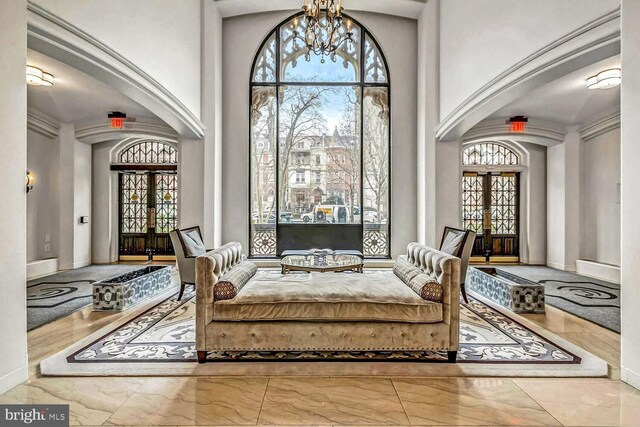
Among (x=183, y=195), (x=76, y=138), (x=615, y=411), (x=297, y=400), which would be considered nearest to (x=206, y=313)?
(x=297, y=400)

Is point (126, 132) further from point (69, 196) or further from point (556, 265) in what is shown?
point (556, 265)

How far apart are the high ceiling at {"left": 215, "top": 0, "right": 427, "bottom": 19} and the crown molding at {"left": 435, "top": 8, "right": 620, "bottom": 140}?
107 inches

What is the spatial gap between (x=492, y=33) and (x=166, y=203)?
23.3ft

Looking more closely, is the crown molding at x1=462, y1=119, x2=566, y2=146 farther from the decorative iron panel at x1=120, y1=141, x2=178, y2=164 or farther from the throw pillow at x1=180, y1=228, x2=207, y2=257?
the decorative iron panel at x1=120, y1=141, x2=178, y2=164

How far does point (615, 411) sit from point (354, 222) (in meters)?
5.25

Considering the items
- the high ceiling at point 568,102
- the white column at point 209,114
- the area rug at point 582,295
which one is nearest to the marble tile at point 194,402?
the area rug at point 582,295

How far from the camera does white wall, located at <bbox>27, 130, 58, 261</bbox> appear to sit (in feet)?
21.8

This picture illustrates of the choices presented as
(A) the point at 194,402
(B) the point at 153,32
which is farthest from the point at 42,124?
(A) the point at 194,402

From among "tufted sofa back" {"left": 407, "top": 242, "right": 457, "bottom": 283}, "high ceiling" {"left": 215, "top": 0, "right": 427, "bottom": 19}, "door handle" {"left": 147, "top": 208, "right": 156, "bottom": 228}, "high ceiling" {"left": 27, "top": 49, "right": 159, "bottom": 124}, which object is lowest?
"tufted sofa back" {"left": 407, "top": 242, "right": 457, "bottom": 283}

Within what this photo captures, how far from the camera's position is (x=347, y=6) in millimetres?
6852

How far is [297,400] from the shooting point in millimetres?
2240

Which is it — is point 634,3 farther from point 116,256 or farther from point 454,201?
point 116,256

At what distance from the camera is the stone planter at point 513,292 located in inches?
164

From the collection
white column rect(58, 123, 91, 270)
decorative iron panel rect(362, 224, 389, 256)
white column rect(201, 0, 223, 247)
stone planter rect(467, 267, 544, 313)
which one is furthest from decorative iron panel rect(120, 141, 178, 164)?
stone planter rect(467, 267, 544, 313)
